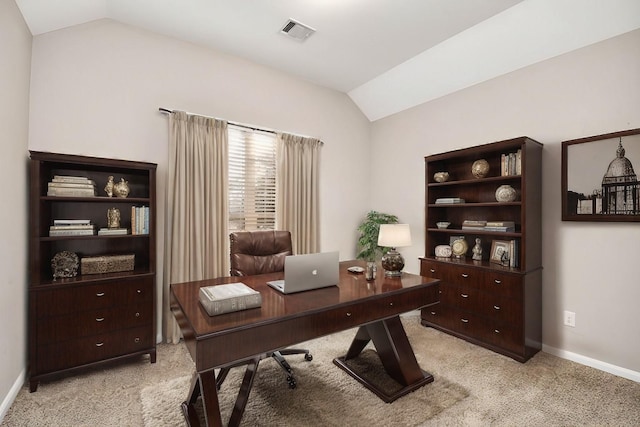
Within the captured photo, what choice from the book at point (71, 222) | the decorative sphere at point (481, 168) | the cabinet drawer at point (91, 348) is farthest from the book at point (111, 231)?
the decorative sphere at point (481, 168)

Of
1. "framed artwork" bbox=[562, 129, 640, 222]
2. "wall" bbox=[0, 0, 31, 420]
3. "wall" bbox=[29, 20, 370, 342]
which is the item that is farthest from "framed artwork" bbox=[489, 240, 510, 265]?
"wall" bbox=[0, 0, 31, 420]

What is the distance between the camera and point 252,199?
3416 millimetres

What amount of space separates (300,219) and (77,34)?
8.72 feet

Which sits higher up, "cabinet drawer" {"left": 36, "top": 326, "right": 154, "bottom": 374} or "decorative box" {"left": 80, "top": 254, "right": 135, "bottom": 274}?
"decorative box" {"left": 80, "top": 254, "right": 135, "bottom": 274}

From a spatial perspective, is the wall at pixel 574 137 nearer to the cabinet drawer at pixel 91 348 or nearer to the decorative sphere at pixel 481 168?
the decorative sphere at pixel 481 168

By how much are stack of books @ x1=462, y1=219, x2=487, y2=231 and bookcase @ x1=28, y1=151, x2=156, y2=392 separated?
9.82 feet

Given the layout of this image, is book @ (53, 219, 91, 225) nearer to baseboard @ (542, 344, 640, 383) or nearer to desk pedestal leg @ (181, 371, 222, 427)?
desk pedestal leg @ (181, 371, 222, 427)

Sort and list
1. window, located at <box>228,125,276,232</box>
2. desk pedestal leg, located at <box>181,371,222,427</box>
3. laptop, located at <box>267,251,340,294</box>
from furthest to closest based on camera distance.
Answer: window, located at <box>228,125,276,232</box>, laptop, located at <box>267,251,340,294</box>, desk pedestal leg, located at <box>181,371,222,427</box>

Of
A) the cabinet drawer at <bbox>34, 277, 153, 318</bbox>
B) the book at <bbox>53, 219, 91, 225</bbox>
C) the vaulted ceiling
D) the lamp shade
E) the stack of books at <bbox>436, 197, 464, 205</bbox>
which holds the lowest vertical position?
the cabinet drawer at <bbox>34, 277, 153, 318</bbox>

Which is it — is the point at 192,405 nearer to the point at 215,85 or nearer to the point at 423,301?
the point at 423,301

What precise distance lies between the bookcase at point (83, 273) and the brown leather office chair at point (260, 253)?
2.33ft

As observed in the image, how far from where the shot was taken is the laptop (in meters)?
1.72

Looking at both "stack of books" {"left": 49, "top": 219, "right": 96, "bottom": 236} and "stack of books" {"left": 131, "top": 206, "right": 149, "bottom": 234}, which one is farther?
"stack of books" {"left": 131, "top": 206, "right": 149, "bottom": 234}

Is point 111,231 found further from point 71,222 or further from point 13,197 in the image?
point 13,197
